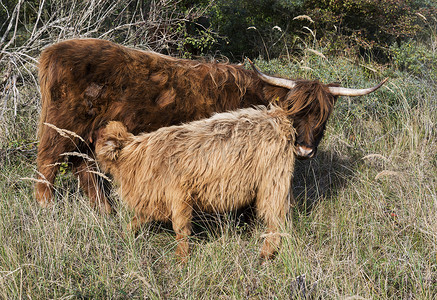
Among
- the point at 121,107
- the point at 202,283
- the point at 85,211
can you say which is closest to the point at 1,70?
the point at 121,107

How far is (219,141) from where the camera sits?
3.47 meters

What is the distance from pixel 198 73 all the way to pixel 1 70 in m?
3.10

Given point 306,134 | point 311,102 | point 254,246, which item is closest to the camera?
point 254,246

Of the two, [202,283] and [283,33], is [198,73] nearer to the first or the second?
[202,283]

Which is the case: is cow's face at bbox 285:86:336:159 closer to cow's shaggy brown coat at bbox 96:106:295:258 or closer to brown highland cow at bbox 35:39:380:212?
brown highland cow at bbox 35:39:380:212

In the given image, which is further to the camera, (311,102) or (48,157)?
(48,157)

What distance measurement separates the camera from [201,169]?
340 cm

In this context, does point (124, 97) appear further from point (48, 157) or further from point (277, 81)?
point (277, 81)

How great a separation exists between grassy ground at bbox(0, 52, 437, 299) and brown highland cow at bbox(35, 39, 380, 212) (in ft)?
1.72

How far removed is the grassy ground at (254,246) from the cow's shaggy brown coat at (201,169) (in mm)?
167

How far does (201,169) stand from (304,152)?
2.98ft

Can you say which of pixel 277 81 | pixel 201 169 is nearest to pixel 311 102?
pixel 277 81

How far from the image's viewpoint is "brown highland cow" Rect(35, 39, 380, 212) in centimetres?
400

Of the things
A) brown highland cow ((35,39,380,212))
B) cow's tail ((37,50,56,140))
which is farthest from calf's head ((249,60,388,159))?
cow's tail ((37,50,56,140))
